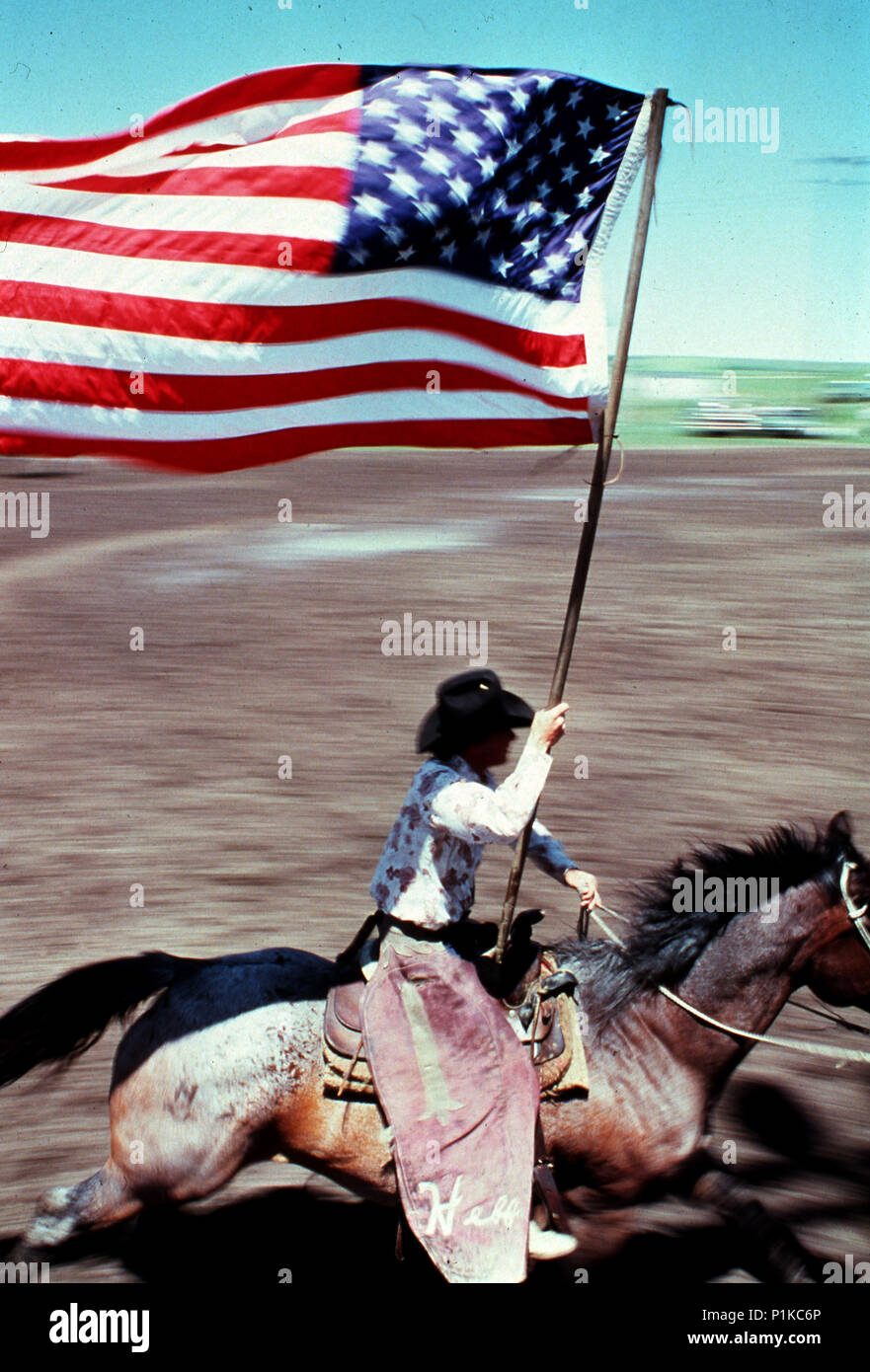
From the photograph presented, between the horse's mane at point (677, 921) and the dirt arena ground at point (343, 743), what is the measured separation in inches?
45.3

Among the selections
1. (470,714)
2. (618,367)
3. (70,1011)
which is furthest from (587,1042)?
(618,367)

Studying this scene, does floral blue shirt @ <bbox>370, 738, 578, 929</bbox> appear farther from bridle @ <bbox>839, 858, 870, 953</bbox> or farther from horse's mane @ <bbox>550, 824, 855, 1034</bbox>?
bridle @ <bbox>839, 858, 870, 953</bbox>

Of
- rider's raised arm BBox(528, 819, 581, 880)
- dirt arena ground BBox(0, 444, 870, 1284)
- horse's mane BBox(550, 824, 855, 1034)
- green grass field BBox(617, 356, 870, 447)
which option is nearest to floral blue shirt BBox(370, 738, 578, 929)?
rider's raised arm BBox(528, 819, 581, 880)

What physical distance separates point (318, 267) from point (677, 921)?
2666mm

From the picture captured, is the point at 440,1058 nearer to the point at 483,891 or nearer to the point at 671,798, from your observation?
the point at 483,891

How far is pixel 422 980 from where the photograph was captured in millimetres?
4234

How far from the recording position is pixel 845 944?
14.2ft

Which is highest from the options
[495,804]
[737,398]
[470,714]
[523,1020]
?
[737,398]

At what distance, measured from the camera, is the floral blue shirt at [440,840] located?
12.6 feet

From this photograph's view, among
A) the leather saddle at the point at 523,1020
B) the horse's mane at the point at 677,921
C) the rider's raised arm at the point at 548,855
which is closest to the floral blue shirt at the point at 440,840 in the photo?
the leather saddle at the point at 523,1020

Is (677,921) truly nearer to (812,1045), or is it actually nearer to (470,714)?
(812,1045)

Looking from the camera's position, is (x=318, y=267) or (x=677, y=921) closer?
(x=318, y=267)

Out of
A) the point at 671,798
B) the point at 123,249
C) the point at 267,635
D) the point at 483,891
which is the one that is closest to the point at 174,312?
the point at 123,249
